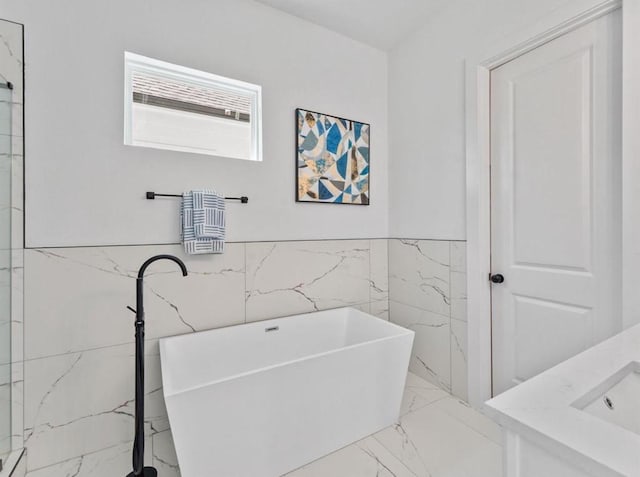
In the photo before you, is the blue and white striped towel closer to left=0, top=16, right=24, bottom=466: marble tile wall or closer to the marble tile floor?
left=0, top=16, right=24, bottom=466: marble tile wall

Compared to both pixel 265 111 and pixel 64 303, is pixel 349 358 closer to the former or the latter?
pixel 64 303

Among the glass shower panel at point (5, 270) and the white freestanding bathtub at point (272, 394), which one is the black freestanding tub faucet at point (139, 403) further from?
the glass shower panel at point (5, 270)

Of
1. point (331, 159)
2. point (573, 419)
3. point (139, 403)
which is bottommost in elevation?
point (139, 403)

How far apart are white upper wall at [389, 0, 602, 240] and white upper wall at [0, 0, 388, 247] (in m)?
0.36

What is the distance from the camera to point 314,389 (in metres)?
1.54

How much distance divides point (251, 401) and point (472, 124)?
6.43 ft

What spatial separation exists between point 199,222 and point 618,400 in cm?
177

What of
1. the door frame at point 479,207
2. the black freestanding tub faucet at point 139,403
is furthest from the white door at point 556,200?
the black freestanding tub faucet at point 139,403

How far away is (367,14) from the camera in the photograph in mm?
2215

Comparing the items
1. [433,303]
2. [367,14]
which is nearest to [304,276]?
[433,303]

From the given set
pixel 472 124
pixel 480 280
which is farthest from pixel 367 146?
pixel 480 280

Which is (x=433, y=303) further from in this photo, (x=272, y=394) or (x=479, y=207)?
(x=272, y=394)

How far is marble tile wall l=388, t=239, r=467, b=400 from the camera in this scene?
2.12m

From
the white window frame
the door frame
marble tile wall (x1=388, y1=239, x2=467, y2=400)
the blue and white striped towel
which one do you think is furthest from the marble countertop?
the white window frame
